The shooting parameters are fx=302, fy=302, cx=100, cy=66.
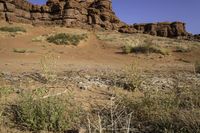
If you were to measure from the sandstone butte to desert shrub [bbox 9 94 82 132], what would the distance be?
3378cm

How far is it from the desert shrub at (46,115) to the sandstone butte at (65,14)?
111 ft

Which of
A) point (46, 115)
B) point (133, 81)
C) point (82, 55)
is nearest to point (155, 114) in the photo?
point (46, 115)

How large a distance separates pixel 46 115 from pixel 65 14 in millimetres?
36230

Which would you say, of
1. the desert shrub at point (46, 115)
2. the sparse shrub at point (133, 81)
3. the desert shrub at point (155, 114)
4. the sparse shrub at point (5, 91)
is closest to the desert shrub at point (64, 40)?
the sparse shrub at point (133, 81)

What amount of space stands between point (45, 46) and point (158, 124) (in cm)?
1898

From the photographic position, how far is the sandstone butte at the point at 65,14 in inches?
1467

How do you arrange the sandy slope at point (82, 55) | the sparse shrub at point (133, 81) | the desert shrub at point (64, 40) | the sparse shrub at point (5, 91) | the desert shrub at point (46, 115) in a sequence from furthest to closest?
the desert shrub at point (64, 40) → the sandy slope at point (82, 55) → the sparse shrub at point (133, 81) → the sparse shrub at point (5, 91) → the desert shrub at point (46, 115)

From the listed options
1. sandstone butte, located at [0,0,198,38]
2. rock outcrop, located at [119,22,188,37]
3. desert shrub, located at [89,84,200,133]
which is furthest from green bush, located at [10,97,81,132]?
rock outcrop, located at [119,22,188,37]

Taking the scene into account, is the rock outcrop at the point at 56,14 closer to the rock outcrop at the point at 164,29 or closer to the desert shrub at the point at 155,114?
the rock outcrop at the point at 164,29

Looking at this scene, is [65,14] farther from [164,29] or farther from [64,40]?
[164,29]

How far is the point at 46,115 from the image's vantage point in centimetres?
422

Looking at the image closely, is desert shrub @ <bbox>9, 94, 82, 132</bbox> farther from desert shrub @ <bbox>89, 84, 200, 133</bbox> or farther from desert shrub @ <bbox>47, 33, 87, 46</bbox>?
desert shrub @ <bbox>47, 33, 87, 46</bbox>

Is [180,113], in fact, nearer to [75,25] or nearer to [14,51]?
[14,51]

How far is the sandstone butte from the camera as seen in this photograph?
37250 millimetres
